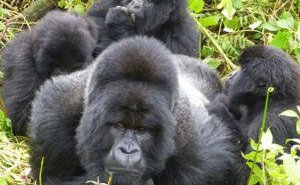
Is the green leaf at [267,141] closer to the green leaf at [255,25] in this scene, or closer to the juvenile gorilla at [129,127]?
the juvenile gorilla at [129,127]

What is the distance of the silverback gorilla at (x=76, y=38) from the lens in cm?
529

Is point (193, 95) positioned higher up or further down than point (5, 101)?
higher up

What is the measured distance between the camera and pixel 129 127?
3688mm

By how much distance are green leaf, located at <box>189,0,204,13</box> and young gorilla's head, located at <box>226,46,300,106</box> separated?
1.95m

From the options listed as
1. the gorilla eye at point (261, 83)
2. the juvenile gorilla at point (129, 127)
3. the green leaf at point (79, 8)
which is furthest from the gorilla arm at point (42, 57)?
the gorilla eye at point (261, 83)

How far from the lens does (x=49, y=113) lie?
166 inches

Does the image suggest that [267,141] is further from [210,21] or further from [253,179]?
[210,21]

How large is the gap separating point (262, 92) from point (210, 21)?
2202mm

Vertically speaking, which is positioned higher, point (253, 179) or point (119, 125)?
point (119, 125)

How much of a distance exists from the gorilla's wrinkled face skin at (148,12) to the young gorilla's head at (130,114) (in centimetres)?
207

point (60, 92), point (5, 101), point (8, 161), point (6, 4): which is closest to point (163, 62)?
point (60, 92)

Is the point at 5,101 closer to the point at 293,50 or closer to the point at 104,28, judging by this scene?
the point at 104,28

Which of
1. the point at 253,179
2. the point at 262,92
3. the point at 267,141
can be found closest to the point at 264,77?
the point at 262,92

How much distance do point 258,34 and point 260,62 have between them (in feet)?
7.01
